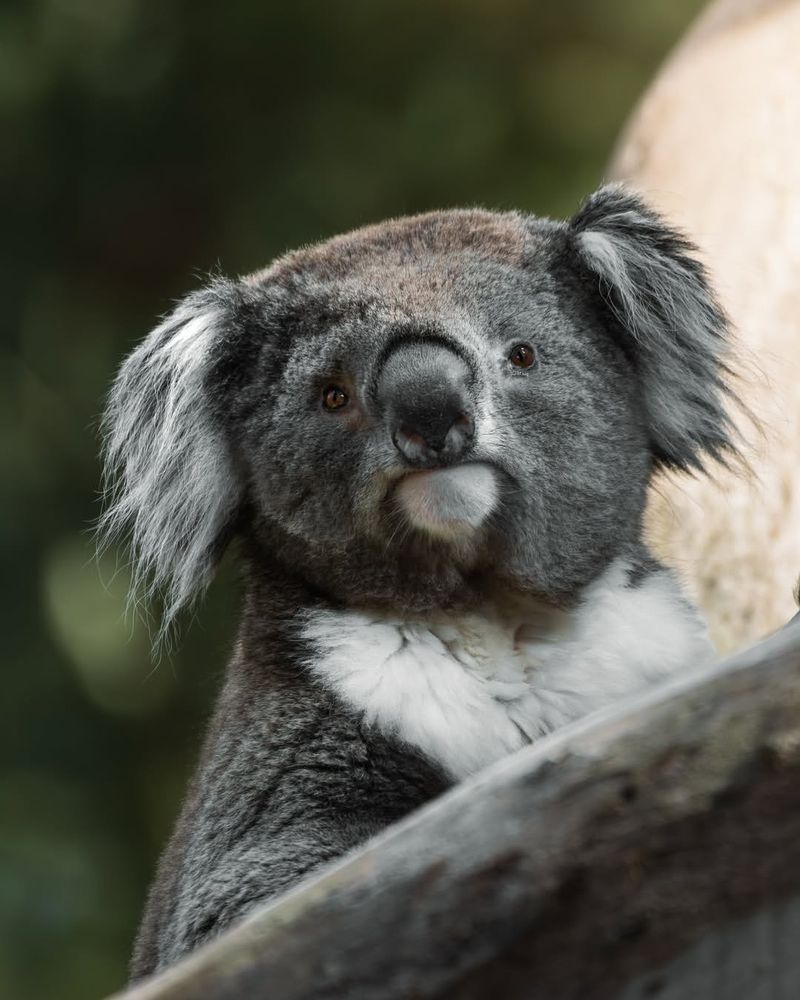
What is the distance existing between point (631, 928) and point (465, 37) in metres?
6.68

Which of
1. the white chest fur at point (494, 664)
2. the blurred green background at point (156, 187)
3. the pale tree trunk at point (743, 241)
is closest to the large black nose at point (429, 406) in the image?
the white chest fur at point (494, 664)

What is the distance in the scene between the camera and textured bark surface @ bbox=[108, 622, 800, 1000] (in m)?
1.32

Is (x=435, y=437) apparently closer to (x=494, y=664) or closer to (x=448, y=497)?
(x=448, y=497)

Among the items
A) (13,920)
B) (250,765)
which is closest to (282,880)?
(250,765)

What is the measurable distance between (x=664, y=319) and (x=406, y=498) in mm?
741

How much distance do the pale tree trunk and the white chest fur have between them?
48cm

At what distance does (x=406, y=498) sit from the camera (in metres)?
2.38

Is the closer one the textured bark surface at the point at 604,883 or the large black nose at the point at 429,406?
the textured bark surface at the point at 604,883

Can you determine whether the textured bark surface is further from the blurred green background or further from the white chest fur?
the blurred green background

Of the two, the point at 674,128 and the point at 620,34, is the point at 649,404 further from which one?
the point at 620,34

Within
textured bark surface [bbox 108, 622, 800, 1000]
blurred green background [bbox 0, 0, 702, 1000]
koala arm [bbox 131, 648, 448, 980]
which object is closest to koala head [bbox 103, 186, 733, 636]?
koala arm [bbox 131, 648, 448, 980]

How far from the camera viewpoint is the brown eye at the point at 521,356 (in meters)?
2.56

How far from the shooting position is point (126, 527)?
3.26 metres

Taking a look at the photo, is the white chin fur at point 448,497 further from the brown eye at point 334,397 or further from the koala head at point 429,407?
the brown eye at point 334,397
